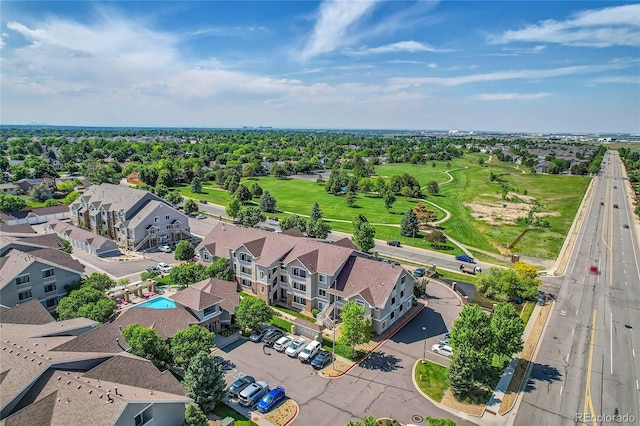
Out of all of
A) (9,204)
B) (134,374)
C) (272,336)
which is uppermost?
(9,204)

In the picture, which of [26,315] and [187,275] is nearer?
[26,315]

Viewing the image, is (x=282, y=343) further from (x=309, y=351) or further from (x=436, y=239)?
(x=436, y=239)

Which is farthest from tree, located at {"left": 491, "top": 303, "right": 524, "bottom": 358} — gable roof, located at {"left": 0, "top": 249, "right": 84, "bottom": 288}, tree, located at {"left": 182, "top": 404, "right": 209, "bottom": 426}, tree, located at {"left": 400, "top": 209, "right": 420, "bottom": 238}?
gable roof, located at {"left": 0, "top": 249, "right": 84, "bottom": 288}

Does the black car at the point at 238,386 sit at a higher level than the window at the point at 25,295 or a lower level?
lower

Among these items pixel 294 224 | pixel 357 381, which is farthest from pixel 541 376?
pixel 294 224

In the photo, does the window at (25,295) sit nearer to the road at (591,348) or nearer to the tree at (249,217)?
the tree at (249,217)

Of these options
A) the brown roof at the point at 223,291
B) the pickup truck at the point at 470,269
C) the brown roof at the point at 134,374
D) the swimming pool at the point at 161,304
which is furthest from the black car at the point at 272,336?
the pickup truck at the point at 470,269

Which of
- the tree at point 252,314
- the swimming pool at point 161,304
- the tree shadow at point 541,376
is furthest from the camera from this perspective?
the swimming pool at point 161,304
